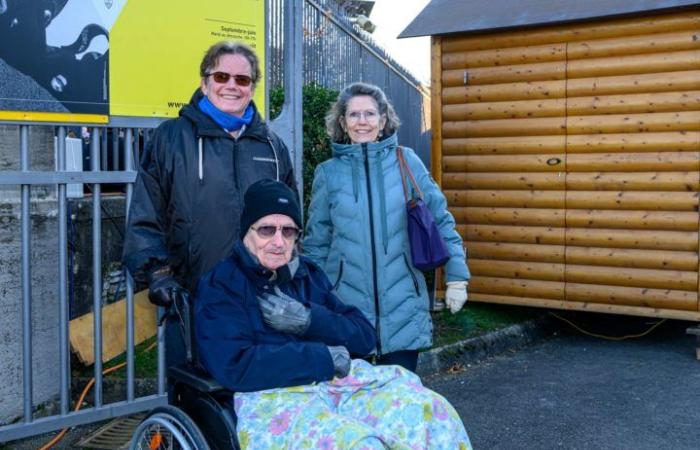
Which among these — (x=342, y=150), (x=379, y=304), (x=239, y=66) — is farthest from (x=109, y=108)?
(x=379, y=304)

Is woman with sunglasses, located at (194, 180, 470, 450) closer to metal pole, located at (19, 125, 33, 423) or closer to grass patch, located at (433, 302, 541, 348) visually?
metal pole, located at (19, 125, 33, 423)

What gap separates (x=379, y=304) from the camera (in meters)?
3.69

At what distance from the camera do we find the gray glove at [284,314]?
2869mm

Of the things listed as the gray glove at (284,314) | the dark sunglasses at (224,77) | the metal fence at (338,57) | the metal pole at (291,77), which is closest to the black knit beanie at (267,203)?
the gray glove at (284,314)

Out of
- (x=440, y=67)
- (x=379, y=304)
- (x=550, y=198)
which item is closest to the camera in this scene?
(x=379, y=304)

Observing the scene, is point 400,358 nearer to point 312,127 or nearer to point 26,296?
point 26,296

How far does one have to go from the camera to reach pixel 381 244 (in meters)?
3.71

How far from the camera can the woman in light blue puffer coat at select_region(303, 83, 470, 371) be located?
370 cm

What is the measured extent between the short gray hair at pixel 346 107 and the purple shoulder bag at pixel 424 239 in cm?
42

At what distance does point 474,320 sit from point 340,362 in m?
4.60

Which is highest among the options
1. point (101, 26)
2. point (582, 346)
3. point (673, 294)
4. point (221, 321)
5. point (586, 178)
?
point (101, 26)

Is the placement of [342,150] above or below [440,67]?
below

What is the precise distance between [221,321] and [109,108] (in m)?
1.68

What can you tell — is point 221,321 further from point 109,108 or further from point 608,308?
point 608,308
